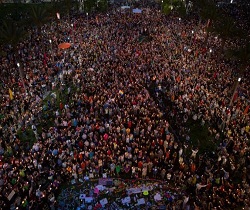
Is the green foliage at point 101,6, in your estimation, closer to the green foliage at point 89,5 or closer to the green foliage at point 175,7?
the green foliage at point 89,5

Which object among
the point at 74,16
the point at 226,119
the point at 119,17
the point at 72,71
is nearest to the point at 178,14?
the point at 119,17

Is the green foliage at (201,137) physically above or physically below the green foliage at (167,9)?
below

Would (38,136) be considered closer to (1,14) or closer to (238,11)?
(1,14)

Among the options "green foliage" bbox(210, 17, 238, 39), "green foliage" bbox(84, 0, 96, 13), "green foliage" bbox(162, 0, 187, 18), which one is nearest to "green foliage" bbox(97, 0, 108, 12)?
"green foliage" bbox(84, 0, 96, 13)

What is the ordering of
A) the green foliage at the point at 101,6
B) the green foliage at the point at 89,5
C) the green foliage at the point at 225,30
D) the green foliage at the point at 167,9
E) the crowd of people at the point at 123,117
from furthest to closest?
the green foliage at the point at 101,6 → the green foliage at the point at 89,5 → the green foliage at the point at 167,9 → the green foliage at the point at 225,30 → the crowd of people at the point at 123,117

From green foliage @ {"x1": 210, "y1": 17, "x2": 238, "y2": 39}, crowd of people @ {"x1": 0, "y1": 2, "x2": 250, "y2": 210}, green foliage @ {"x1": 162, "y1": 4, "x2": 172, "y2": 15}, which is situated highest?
green foliage @ {"x1": 210, "y1": 17, "x2": 238, "y2": 39}

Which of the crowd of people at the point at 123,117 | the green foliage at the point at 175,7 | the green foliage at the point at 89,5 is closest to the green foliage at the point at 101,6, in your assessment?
the green foliage at the point at 89,5

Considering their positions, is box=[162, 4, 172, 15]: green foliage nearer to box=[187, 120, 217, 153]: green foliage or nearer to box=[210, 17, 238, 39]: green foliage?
box=[210, 17, 238, 39]: green foliage

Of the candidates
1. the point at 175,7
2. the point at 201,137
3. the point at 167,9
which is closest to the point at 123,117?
the point at 201,137

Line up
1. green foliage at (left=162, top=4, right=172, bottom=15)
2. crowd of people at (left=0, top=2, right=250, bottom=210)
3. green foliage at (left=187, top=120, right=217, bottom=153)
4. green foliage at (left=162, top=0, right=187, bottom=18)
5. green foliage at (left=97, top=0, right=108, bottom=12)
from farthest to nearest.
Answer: green foliage at (left=97, top=0, right=108, bottom=12) < green foliage at (left=162, top=4, right=172, bottom=15) < green foliage at (left=162, top=0, right=187, bottom=18) < green foliage at (left=187, top=120, right=217, bottom=153) < crowd of people at (left=0, top=2, right=250, bottom=210)
